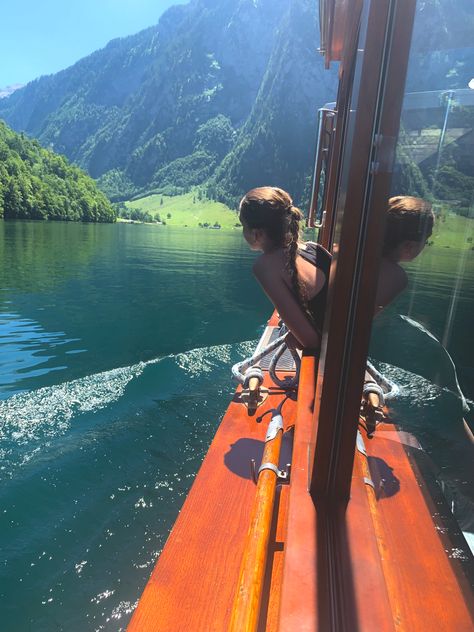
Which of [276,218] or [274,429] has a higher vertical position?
[276,218]

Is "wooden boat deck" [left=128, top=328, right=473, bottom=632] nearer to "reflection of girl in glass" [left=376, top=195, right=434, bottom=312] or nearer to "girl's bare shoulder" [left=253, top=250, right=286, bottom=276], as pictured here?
"girl's bare shoulder" [left=253, top=250, right=286, bottom=276]

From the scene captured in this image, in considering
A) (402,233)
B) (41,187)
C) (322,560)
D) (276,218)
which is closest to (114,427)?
(276,218)

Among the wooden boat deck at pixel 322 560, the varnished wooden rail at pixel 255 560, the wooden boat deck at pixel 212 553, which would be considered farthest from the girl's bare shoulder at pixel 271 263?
the wooden boat deck at pixel 212 553

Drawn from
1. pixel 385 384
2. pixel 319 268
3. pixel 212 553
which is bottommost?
pixel 212 553

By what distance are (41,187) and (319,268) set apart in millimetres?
76589

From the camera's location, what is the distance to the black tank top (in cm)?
230

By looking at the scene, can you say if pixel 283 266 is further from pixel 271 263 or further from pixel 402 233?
pixel 402 233

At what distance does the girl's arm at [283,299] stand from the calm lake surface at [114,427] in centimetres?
44

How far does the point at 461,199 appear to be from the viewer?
134cm

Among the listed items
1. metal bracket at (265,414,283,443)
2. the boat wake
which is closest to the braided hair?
metal bracket at (265,414,283,443)

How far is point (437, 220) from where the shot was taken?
1.33m

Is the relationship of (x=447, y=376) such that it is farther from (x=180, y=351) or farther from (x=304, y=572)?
(x=180, y=351)

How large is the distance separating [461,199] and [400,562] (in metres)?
1.13

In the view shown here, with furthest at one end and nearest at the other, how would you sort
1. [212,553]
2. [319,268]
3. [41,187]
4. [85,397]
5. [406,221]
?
[41,187], [85,397], [319,268], [212,553], [406,221]
